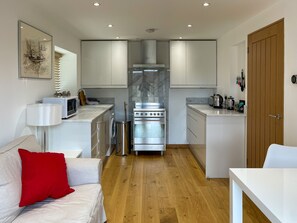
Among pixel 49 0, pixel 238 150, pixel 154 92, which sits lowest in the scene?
pixel 238 150

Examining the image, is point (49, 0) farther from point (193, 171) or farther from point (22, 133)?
point (193, 171)

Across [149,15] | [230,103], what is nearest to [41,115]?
[149,15]

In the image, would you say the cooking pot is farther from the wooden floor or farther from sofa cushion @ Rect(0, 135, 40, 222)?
sofa cushion @ Rect(0, 135, 40, 222)

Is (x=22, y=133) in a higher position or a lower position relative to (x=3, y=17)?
lower

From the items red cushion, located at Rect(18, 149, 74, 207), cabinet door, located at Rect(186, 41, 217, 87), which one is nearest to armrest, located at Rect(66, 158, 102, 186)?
red cushion, located at Rect(18, 149, 74, 207)

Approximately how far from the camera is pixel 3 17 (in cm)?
282

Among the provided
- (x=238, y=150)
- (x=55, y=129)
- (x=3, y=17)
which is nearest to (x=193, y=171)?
(x=238, y=150)

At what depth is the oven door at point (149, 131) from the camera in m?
5.86

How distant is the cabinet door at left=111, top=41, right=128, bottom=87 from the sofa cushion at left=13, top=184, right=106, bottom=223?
3.88 meters

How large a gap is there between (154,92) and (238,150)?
8.68ft

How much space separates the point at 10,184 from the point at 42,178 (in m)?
0.27

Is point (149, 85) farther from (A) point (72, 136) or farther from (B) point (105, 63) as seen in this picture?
(A) point (72, 136)

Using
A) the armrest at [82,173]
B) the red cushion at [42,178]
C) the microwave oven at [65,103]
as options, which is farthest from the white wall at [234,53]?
the red cushion at [42,178]

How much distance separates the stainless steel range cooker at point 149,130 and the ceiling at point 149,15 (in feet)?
5.03
